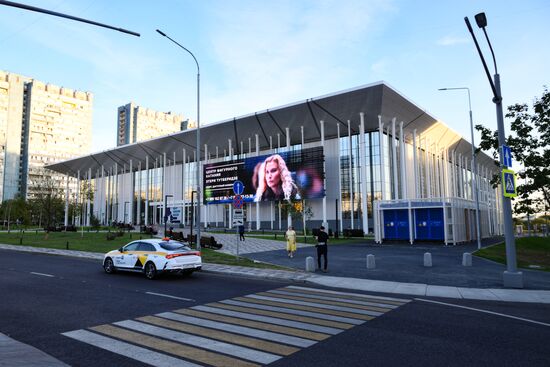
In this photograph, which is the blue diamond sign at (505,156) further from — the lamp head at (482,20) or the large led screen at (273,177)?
the large led screen at (273,177)

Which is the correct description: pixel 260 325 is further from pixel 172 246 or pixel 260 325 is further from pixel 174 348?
pixel 172 246

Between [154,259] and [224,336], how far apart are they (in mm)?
8669

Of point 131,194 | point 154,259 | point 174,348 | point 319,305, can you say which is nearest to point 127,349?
point 174,348

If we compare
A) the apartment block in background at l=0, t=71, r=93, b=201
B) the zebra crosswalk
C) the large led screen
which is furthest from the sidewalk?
the apartment block in background at l=0, t=71, r=93, b=201

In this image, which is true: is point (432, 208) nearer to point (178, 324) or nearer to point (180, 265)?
point (180, 265)

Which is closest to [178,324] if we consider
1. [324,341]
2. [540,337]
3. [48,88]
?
[324,341]

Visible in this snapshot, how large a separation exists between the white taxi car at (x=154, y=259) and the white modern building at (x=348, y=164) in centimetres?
2380

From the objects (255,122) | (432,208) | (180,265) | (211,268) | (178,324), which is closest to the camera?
(178,324)

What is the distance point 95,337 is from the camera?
6480 millimetres

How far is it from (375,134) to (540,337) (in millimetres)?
48523

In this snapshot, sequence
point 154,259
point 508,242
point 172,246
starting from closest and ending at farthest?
1. point 508,242
2. point 154,259
3. point 172,246

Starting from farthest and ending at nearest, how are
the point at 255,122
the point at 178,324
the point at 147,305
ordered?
the point at 255,122, the point at 147,305, the point at 178,324

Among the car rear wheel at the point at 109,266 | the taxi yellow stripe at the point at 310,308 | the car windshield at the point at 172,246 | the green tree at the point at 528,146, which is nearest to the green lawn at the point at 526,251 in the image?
the green tree at the point at 528,146

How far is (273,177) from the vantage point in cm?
5394
